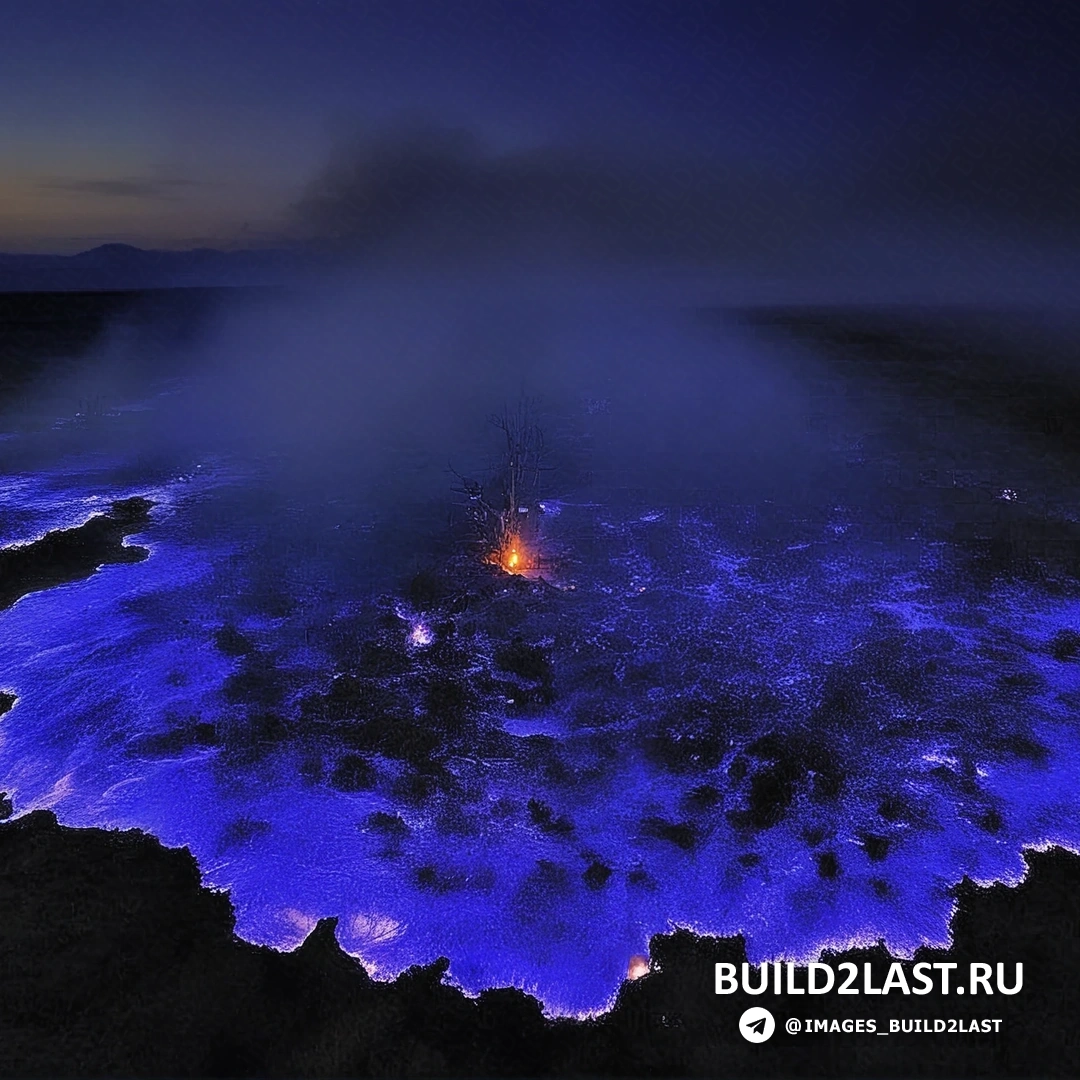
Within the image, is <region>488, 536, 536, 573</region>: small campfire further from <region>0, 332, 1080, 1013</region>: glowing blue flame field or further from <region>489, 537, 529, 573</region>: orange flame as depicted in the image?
<region>0, 332, 1080, 1013</region>: glowing blue flame field

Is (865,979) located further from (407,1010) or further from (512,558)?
(512,558)

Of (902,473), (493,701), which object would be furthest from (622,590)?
(902,473)

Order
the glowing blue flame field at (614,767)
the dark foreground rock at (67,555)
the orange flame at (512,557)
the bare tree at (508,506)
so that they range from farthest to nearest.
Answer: the bare tree at (508,506), the orange flame at (512,557), the dark foreground rock at (67,555), the glowing blue flame field at (614,767)

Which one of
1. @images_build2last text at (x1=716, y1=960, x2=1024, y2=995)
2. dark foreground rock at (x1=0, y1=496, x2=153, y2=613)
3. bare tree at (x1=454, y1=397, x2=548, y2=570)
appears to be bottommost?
@images_build2last text at (x1=716, y1=960, x2=1024, y2=995)

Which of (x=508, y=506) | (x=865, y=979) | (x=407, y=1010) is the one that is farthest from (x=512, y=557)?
(x=865, y=979)

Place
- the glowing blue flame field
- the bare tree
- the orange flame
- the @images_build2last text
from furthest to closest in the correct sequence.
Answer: the bare tree < the orange flame < the glowing blue flame field < the @images_build2last text

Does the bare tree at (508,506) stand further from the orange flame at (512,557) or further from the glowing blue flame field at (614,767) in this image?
the glowing blue flame field at (614,767)

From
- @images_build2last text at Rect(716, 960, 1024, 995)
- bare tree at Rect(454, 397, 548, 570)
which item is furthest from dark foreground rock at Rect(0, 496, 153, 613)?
@images_build2last text at Rect(716, 960, 1024, 995)

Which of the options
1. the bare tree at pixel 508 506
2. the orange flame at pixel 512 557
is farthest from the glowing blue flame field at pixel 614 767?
the bare tree at pixel 508 506

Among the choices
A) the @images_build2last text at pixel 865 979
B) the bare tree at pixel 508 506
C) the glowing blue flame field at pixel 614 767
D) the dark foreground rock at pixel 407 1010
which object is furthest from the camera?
the bare tree at pixel 508 506
